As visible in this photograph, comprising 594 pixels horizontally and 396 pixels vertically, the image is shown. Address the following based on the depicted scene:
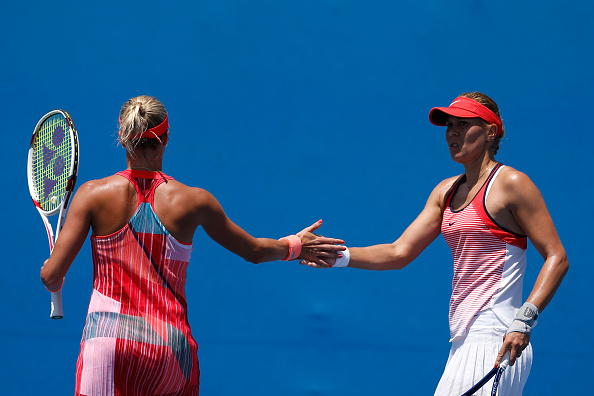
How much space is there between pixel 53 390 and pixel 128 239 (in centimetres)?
222

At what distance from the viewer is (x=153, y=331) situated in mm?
1985

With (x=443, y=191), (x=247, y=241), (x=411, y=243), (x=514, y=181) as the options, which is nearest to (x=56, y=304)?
(x=247, y=241)

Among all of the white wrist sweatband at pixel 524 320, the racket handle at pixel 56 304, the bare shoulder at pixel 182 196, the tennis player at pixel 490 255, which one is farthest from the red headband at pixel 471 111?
the racket handle at pixel 56 304

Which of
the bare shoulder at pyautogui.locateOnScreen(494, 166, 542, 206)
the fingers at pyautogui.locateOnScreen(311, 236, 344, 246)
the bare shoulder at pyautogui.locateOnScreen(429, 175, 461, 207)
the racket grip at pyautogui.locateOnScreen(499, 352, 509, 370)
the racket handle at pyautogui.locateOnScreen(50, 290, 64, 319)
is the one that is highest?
the bare shoulder at pyautogui.locateOnScreen(429, 175, 461, 207)

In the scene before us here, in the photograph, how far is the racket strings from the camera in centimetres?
269

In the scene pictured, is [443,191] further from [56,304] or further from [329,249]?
[56,304]

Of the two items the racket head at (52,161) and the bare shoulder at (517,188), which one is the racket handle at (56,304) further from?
the bare shoulder at (517,188)

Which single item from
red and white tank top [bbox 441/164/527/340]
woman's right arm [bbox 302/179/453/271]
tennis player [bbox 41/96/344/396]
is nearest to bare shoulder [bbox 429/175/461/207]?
woman's right arm [bbox 302/179/453/271]

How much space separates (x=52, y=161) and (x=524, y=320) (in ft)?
→ 5.97

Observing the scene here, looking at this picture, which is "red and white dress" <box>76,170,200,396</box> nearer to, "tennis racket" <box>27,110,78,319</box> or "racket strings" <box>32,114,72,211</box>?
"tennis racket" <box>27,110,78,319</box>

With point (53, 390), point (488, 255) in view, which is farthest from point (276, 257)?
point (53, 390)

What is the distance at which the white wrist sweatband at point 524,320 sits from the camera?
6.98 feet

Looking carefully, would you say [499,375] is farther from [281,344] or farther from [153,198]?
[281,344]

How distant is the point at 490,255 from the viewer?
2.29m
